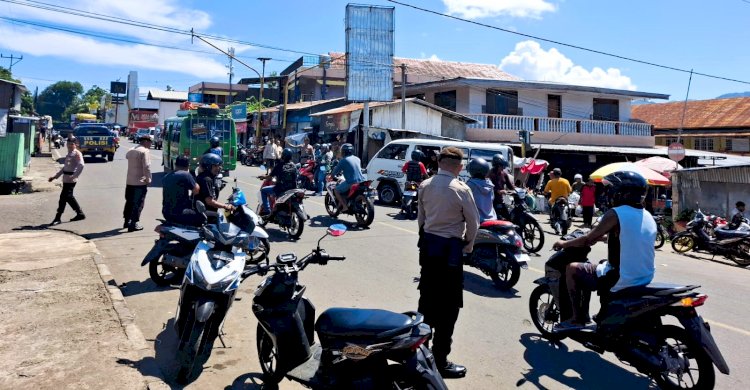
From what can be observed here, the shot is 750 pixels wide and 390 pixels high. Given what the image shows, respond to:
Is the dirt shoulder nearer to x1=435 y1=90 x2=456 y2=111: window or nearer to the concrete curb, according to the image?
the concrete curb

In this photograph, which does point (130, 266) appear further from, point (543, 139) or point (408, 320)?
point (543, 139)

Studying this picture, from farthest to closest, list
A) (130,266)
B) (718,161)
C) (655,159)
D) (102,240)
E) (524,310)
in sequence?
(718,161)
(655,159)
(102,240)
(130,266)
(524,310)

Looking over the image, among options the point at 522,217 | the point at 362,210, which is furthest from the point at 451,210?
the point at 362,210

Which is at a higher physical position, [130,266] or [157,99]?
[157,99]

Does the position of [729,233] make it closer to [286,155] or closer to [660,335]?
[660,335]

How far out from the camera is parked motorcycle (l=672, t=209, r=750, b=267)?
1114 centimetres

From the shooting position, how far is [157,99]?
7794cm

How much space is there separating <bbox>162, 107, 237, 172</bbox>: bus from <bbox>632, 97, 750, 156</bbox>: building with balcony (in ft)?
77.6

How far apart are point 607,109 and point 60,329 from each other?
28646mm

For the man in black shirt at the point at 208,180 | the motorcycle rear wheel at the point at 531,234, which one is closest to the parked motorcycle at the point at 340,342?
the man in black shirt at the point at 208,180

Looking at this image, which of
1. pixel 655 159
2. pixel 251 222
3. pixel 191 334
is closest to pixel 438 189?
pixel 191 334

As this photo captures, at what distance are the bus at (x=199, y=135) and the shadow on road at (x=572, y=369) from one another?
1596 cm

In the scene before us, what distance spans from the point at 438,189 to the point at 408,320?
1.50 meters

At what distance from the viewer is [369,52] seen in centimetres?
2484
